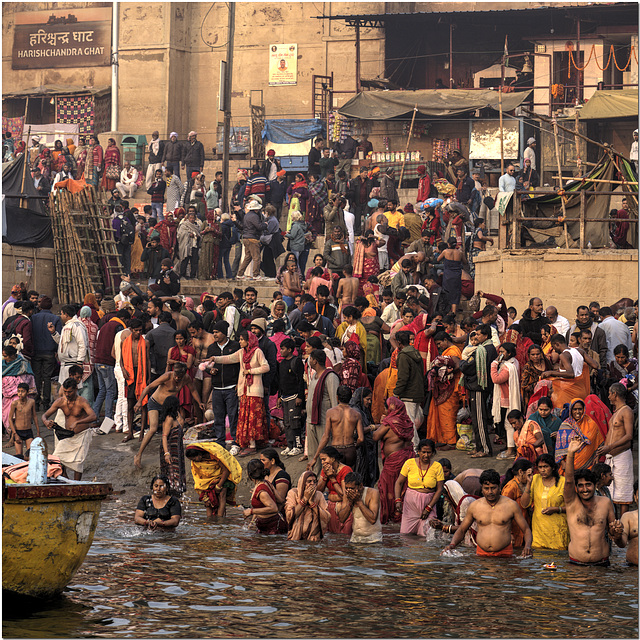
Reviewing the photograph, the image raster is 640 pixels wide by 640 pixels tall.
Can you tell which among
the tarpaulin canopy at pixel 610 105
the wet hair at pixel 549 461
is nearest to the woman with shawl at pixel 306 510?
the wet hair at pixel 549 461

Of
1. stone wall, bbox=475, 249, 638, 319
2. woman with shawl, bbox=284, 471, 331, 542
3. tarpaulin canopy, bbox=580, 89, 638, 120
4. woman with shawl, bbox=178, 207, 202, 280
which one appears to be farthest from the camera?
tarpaulin canopy, bbox=580, 89, 638, 120

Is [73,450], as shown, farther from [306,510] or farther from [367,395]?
[306,510]

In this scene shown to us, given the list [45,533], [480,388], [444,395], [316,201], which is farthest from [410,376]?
[316,201]

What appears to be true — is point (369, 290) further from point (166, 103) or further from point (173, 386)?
point (166, 103)

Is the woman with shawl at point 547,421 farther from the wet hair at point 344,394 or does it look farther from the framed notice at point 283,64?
the framed notice at point 283,64

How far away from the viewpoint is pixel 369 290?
16.3 metres

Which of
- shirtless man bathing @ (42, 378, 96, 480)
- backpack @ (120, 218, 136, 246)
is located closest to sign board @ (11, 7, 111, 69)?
backpack @ (120, 218, 136, 246)

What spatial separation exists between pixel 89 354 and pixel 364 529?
6.15 m

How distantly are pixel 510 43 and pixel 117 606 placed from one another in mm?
22558

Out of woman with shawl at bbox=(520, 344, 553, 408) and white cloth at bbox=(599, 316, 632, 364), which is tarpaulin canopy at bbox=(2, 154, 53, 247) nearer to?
woman with shawl at bbox=(520, 344, 553, 408)

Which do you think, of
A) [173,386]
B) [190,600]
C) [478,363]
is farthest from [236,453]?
[190,600]

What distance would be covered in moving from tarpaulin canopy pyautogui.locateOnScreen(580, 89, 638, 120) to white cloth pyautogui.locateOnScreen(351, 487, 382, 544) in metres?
16.4

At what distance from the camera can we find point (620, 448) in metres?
10.8

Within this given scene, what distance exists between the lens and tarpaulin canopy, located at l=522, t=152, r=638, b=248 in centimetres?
1705
